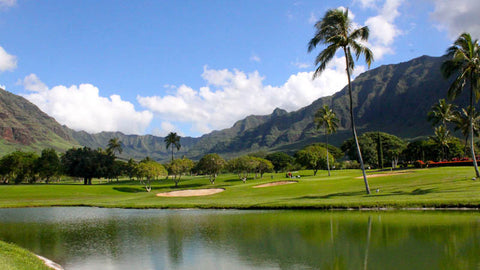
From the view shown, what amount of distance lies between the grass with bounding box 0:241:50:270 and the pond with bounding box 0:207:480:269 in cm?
189

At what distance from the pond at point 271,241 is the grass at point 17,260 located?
1.89 meters

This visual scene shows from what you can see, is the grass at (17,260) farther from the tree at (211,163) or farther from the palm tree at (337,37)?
the tree at (211,163)

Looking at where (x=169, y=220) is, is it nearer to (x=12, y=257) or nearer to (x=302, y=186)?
(x=12, y=257)

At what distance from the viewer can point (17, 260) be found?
1498 centimetres

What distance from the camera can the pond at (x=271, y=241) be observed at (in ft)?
52.2

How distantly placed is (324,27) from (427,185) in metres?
22.8

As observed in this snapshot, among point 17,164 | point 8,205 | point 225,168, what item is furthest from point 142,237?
point 17,164

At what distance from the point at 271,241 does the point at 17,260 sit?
12.6 meters

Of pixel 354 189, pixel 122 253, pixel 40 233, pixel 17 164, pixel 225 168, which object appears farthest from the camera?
pixel 17 164

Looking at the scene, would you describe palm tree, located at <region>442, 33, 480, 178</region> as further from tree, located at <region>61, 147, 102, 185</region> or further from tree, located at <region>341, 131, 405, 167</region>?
tree, located at <region>61, 147, 102, 185</region>

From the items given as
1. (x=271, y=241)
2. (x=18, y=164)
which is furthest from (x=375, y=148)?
(x=271, y=241)

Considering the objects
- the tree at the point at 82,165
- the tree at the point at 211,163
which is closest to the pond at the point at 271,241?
the tree at the point at 211,163

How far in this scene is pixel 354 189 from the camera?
4791cm

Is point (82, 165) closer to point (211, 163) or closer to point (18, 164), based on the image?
point (18, 164)
